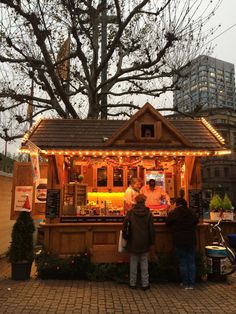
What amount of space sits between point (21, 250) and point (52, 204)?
134cm

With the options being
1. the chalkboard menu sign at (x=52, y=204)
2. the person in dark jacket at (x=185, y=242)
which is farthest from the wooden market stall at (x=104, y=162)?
the person in dark jacket at (x=185, y=242)

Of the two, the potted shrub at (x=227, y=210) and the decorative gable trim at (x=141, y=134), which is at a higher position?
the decorative gable trim at (x=141, y=134)

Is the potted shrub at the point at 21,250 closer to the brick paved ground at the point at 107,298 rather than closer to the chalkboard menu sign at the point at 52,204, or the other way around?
the brick paved ground at the point at 107,298

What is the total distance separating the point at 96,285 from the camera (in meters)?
8.02

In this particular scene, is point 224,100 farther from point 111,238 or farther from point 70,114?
point 111,238

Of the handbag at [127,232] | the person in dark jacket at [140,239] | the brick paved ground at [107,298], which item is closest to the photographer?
the brick paved ground at [107,298]

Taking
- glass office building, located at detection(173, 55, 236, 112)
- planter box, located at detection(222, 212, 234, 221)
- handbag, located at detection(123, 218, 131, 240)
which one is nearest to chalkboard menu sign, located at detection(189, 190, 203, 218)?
handbag, located at detection(123, 218, 131, 240)

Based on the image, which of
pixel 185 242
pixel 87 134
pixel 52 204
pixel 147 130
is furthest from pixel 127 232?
pixel 87 134

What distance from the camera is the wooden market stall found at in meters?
8.89

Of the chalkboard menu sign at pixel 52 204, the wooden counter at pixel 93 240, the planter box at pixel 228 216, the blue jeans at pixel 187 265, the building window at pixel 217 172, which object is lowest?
the blue jeans at pixel 187 265

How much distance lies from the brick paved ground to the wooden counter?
0.78 m

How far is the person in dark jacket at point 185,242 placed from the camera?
26.1 feet

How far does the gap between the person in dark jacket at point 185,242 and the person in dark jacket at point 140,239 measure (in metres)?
0.65

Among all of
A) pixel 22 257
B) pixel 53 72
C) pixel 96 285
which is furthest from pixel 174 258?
pixel 53 72
